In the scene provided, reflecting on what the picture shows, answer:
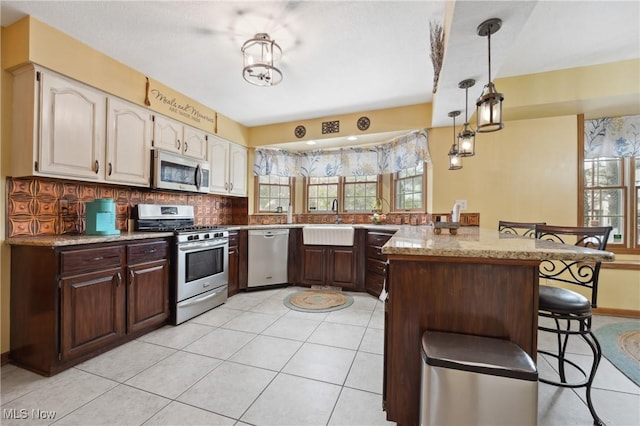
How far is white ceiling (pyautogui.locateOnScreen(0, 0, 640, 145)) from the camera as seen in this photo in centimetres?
185

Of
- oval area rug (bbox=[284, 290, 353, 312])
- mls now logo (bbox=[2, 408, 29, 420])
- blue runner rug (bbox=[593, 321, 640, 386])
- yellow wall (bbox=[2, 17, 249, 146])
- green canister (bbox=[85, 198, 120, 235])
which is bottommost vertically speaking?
mls now logo (bbox=[2, 408, 29, 420])

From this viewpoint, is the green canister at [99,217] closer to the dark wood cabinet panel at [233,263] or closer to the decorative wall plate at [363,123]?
the dark wood cabinet panel at [233,263]

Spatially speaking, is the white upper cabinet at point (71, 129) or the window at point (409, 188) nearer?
the white upper cabinet at point (71, 129)

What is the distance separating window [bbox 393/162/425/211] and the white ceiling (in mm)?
1008

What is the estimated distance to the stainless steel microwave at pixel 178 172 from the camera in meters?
2.87

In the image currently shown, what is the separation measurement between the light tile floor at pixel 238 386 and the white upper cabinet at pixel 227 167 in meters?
1.99

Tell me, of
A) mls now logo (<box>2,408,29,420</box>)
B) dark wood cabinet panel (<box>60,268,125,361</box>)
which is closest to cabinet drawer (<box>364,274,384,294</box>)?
dark wood cabinet panel (<box>60,268,125,361</box>)

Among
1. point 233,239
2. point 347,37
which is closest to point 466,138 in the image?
point 347,37

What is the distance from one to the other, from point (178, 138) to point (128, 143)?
63 centimetres

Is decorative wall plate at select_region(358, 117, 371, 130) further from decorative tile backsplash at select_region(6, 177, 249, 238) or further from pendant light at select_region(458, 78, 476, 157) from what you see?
decorative tile backsplash at select_region(6, 177, 249, 238)

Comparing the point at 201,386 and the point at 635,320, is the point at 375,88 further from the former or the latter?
the point at 635,320

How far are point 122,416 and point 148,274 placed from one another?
1.26 m

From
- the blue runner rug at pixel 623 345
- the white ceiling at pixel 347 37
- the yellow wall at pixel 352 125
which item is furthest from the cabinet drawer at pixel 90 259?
the blue runner rug at pixel 623 345

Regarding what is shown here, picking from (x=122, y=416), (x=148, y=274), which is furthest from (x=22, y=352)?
(x=122, y=416)
